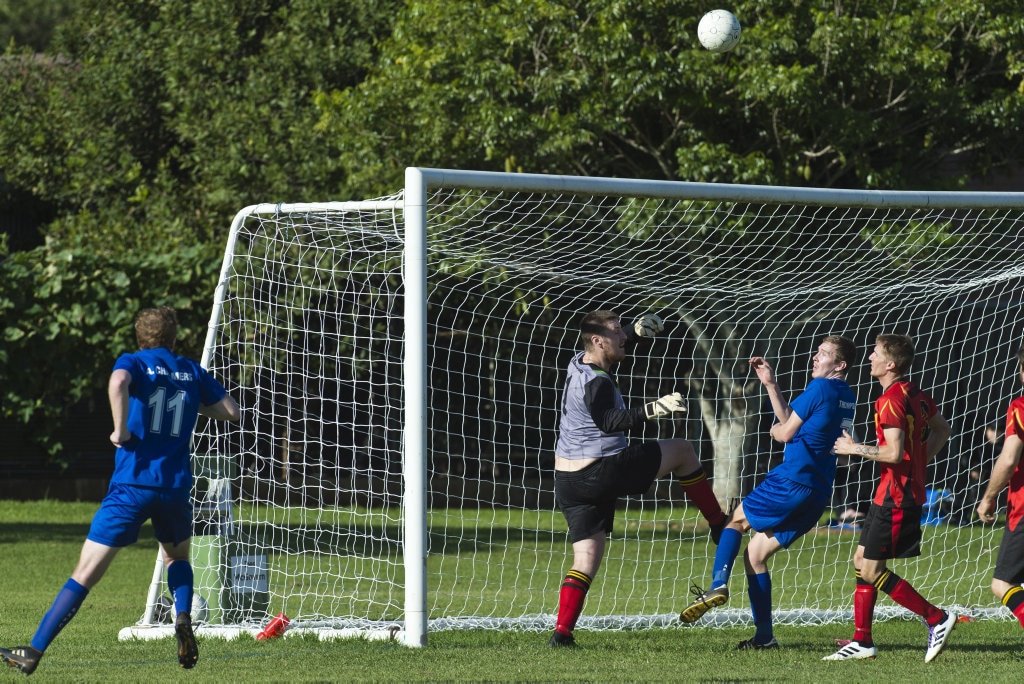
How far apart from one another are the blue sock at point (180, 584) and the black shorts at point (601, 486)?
1.96 meters

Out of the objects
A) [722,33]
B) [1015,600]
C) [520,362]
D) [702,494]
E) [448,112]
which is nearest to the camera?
Answer: [1015,600]

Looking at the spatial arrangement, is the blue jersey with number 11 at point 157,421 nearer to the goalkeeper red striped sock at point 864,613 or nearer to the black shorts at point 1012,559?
the goalkeeper red striped sock at point 864,613

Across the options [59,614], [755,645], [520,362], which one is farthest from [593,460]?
[520,362]

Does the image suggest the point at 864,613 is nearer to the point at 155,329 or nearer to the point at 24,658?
the point at 155,329

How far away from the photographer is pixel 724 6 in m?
14.5

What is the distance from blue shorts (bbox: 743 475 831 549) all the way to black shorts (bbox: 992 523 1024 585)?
3.05 feet

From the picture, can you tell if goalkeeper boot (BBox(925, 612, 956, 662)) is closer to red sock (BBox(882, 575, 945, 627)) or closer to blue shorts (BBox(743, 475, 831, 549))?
red sock (BBox(882, 575, 945, 627))

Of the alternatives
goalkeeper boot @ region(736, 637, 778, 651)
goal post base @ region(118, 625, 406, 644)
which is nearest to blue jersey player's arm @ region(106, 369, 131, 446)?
goal post base @ region(118, 625, 406, 644)

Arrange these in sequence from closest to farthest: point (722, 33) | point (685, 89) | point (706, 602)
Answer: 1. point (706, 602)
2. point (722, 33)
3. point (685, 89)

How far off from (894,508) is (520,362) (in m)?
5.75

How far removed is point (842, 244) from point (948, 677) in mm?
6846

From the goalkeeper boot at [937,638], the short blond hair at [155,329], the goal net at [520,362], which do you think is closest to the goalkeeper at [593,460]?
the goal net at [520,362]

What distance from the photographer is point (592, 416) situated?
6656mm

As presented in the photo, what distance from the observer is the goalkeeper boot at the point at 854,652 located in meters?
6.66
